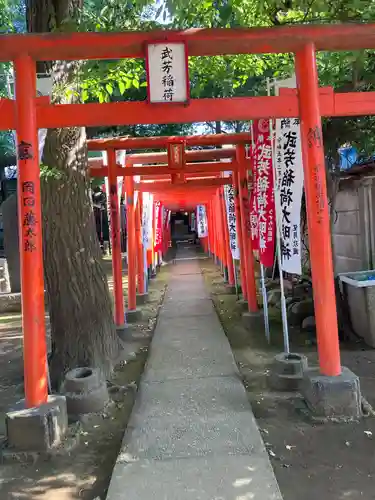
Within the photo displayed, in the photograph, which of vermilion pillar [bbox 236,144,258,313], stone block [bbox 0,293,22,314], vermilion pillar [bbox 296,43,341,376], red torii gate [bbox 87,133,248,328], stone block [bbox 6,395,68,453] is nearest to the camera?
stone block [bbox 6,395,68,453]

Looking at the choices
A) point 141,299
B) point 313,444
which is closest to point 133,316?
point 141,299

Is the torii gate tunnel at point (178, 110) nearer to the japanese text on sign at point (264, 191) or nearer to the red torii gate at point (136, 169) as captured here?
the japanese text on sign at point (264, 191)

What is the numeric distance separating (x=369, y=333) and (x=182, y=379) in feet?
9.51

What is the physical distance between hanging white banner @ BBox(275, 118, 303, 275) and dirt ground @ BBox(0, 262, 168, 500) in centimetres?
249

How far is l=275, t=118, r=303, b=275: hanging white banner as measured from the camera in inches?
216

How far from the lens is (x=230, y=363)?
6.03 m

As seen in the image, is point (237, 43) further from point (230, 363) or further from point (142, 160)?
point (142, 160)

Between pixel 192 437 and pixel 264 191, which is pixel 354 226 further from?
pixel 192 437

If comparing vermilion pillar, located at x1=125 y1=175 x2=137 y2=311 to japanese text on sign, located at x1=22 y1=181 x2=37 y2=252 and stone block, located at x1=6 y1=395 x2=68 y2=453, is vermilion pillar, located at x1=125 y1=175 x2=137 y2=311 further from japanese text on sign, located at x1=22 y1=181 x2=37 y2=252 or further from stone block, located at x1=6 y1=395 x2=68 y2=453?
stone block, located at x1=6 y1=395 x2=68 y2=453

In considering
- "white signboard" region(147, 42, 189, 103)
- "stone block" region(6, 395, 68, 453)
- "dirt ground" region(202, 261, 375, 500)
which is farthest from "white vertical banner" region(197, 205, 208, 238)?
"stone block" region(6, 395, 68, 453)

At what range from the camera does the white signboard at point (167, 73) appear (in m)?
4.25

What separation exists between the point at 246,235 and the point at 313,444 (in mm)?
5018

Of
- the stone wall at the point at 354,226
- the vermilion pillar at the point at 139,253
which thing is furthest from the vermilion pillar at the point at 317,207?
the vermilion pillar at the point at 139,253

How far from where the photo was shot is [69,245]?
583 centimetres
